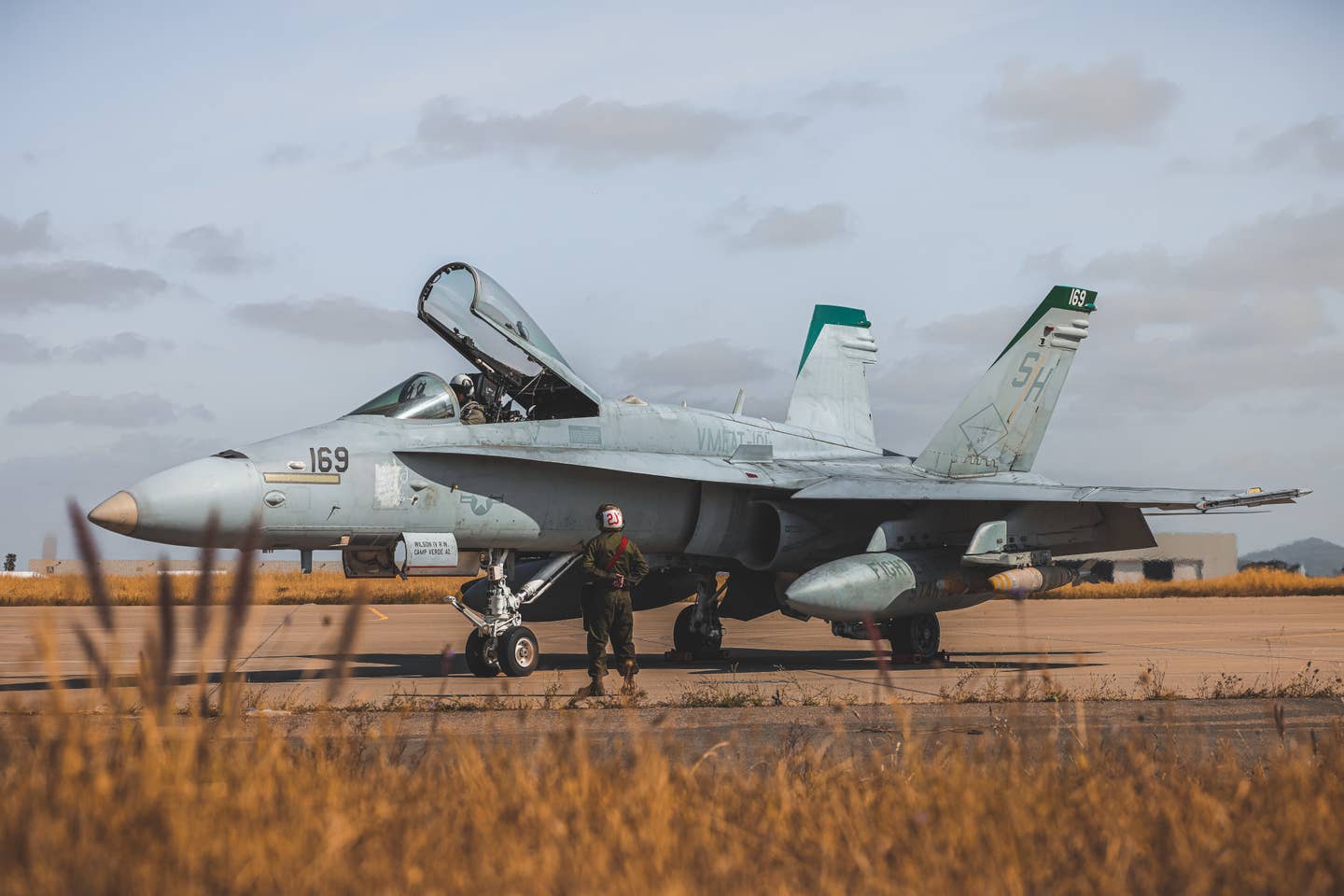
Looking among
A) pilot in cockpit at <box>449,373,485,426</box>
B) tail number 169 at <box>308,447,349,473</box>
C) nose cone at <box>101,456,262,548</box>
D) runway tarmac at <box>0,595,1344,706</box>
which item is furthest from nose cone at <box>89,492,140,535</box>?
pilot in cockpit at <box>449,373,485,426</box>

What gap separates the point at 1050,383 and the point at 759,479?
5.28m

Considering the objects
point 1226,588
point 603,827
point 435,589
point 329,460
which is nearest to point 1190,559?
point 1226,588

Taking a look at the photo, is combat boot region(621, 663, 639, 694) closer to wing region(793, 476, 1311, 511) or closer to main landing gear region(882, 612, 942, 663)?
wing region(793, 476, 1311, 511)

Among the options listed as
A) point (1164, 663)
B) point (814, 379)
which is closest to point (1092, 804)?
point (1164, 663)

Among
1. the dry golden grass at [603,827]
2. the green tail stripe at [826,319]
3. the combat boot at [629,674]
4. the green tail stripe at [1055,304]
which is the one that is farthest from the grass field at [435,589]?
the dry golden grass at [603,827]

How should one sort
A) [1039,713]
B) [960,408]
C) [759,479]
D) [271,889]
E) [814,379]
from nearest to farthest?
[271,889] → [1039,713] → [759,479] → [960,408] → [814,379]

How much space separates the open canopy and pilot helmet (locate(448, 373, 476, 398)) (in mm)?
193

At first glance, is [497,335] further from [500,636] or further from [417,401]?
[500,636]

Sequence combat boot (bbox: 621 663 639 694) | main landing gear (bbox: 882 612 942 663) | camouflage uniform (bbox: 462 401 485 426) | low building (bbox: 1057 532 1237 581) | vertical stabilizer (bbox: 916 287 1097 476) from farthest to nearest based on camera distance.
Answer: low building (bbox: 1057 532 1237 581)
vertical stabilizer (bbox: 916 287 1097 476)
main landing gear (bbox: 882 612 942 663)
camouflage uniform (bbox: 462 401 485 426)
combat boot (bbox: 621 663 639 694)

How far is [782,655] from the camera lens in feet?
55.3

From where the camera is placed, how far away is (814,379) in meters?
18.1

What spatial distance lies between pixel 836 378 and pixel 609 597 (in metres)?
7.98

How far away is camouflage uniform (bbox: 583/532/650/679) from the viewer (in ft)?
36.6

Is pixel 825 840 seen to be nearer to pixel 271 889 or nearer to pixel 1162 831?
pixel 1162 831
